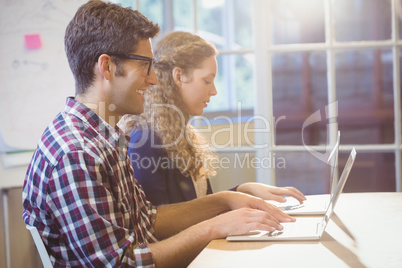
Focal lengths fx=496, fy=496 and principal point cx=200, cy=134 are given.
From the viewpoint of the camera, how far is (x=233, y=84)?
3.27m

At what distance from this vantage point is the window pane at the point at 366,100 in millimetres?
10289

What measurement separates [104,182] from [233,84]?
220 centimetres

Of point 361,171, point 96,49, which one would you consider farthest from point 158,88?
point 361,171

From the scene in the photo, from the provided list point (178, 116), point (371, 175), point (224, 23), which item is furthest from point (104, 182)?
point (371, 175)

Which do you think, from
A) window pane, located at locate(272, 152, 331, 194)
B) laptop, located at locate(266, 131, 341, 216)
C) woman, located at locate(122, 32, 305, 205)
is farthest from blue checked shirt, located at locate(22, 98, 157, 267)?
window pane, located at locate(272, 152, 331, 194)

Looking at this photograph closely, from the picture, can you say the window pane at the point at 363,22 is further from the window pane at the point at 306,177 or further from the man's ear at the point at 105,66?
the man's ear at the point at 105,66

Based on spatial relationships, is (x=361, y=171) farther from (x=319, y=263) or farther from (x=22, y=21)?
(x=319, y=263)

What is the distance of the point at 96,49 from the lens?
1.39 meters

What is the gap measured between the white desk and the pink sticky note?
5.71 ft

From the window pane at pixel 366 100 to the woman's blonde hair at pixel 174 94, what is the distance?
780 centimetres

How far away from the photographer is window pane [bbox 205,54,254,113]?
10.2ft

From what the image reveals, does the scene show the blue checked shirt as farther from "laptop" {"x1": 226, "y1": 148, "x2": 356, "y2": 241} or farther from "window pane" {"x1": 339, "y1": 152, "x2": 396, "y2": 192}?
"window pane" {"x1": 339, "y1": 152, "x2": 396, "y2": 192}

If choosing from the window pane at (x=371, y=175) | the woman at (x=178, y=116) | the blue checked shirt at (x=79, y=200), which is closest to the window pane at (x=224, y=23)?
the woman at (x=178, y=116)

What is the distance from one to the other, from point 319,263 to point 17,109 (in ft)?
6.28
